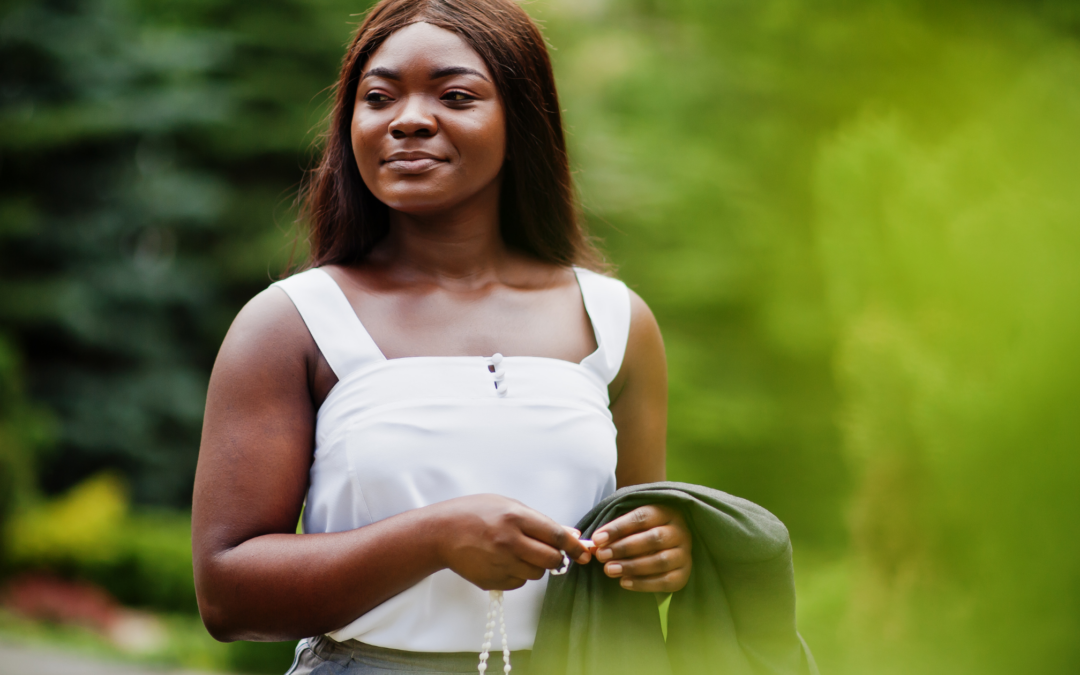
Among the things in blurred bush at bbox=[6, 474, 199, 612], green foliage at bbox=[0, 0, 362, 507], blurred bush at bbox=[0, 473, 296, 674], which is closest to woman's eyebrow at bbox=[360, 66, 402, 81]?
blurred bush at bbox=[0, 473, 296, 674]

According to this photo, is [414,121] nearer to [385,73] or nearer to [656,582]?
[385,73]

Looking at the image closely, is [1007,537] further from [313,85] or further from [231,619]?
[313,85]

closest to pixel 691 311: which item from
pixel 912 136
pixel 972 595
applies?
pixel 912 136

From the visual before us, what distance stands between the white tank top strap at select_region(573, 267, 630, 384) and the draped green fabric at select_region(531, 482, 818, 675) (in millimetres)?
293

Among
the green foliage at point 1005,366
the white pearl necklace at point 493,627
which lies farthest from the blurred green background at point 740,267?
the white pearl necklace at point 493,627

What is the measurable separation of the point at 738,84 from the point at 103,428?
8.32 m

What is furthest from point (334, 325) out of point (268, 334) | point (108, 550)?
point (108, 550)

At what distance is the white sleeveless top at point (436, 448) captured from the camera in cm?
136

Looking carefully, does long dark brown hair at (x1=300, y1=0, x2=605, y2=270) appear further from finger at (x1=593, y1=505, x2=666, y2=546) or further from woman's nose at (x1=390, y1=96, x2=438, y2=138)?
finger at (x1=593, y1=505, x2=666, y2=546)

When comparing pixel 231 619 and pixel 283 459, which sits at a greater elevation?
pixel 283 459

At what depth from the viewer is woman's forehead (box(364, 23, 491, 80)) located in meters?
1.50

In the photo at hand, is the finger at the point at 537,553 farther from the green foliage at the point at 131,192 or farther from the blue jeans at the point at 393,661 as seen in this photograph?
the green foliage at the point at 131,192

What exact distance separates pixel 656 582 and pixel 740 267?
280 cm

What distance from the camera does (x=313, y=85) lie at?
962 centimetres
